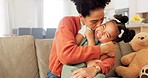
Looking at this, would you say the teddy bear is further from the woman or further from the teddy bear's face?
the woman

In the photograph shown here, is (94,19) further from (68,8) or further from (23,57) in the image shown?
(68,8)

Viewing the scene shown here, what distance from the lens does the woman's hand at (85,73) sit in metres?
0.95

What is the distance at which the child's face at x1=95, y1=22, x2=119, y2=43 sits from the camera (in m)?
1.03

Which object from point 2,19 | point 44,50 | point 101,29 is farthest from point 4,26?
point 101,29

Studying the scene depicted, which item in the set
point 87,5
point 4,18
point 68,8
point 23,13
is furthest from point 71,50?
point 68,8

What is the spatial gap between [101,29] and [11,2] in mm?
5613

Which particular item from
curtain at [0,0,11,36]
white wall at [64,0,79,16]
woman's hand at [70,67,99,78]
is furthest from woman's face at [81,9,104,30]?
A: white wall at [64,0,79,16]

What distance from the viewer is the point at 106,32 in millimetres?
1030

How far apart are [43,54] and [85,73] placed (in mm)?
881

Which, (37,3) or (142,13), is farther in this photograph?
(37,3)

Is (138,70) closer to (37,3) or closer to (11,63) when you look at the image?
(11,63)

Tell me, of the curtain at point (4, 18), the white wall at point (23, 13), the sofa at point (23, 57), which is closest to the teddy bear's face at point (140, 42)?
the sofa at point (23, 57)

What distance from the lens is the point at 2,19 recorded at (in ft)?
19.2

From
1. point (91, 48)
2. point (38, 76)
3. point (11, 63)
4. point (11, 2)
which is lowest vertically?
point (38, 76)
